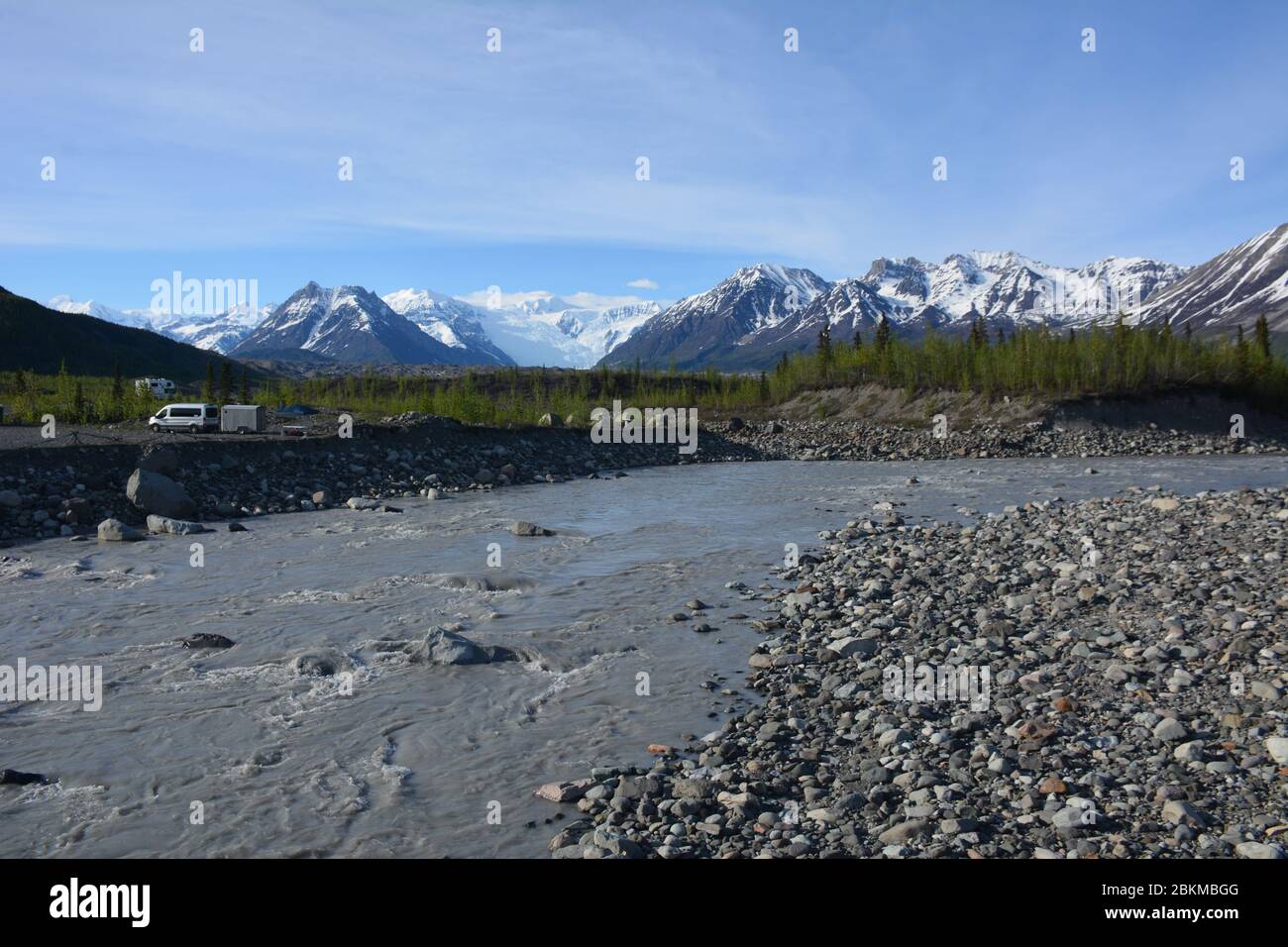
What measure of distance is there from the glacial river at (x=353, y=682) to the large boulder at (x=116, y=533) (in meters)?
0.55

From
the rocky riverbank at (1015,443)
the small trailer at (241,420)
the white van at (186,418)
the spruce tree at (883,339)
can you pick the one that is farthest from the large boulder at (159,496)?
the spruce tree at (883,339)

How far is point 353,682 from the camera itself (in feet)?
35.6

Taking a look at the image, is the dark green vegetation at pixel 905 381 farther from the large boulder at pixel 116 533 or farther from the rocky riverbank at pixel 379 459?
the large boulder at pixel 116 533

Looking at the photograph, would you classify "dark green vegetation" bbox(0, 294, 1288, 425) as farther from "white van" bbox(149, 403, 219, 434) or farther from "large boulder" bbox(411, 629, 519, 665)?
"large boulder" bbox(411, 629, 519, 665)

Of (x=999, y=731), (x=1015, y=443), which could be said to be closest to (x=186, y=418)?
(x=999, y=731)

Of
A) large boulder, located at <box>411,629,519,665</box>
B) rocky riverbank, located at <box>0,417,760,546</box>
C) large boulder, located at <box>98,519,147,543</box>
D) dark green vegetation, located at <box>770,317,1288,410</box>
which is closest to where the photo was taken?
large boulder, located at <box>411,629,519,665</box>

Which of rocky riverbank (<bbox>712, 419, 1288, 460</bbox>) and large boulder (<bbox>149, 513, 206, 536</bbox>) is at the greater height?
rocky riverbank (<bbox>712, 419, 1288, 460</bbox>)

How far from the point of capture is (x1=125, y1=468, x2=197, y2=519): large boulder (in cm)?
2483

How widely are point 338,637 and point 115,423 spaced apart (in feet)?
109

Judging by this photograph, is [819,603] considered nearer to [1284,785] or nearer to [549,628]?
[549,628]

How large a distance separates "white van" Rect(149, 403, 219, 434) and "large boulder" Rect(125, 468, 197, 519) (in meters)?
11.0

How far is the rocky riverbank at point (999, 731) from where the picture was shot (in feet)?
20.7

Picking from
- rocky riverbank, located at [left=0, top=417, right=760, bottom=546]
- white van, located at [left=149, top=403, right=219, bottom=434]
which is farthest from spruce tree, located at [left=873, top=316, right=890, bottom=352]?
white van, located at [left=149, top=403, right=219, bottom=434]

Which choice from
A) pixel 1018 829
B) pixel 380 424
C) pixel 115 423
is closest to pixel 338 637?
pixel 1018 829
